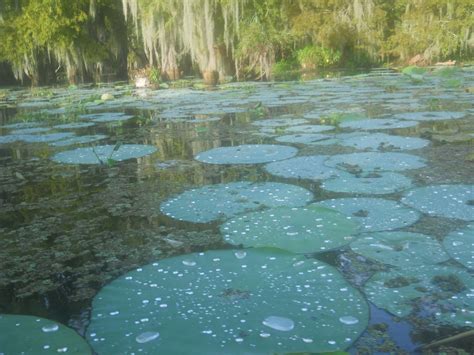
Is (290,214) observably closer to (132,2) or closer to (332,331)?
(332,331)

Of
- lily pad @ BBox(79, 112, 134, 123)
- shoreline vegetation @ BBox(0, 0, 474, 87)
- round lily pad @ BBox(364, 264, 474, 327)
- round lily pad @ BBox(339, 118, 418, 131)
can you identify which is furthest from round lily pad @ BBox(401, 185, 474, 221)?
shoreline vegetation @ BBox(0, 0, 474, 87)

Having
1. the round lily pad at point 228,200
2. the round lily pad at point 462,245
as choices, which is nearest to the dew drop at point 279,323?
the round lily pad at point 462,245

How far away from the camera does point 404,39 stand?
12.4 meters

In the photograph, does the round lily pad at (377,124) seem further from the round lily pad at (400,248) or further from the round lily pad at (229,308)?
the round lily pad at (229,308)

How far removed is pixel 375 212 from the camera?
1.70 m

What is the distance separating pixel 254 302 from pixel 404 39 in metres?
12.6

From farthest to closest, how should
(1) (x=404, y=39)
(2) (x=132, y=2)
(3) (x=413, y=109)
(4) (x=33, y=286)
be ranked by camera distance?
(1) (x=404, y=39), (2) (x=132, y=2), (3) (x=413, y=109), (4) (x=33, y=286)

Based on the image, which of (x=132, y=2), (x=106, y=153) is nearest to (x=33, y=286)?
(x=106, y=153)

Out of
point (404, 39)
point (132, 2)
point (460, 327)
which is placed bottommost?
point (460, 327)

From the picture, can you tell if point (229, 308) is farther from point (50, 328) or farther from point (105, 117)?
point (105, 117)

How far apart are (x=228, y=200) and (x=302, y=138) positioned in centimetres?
134

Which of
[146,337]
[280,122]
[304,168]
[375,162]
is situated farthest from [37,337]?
[280,122]

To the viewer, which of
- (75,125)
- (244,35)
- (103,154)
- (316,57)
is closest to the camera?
(103,154)

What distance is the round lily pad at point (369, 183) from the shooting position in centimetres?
196
